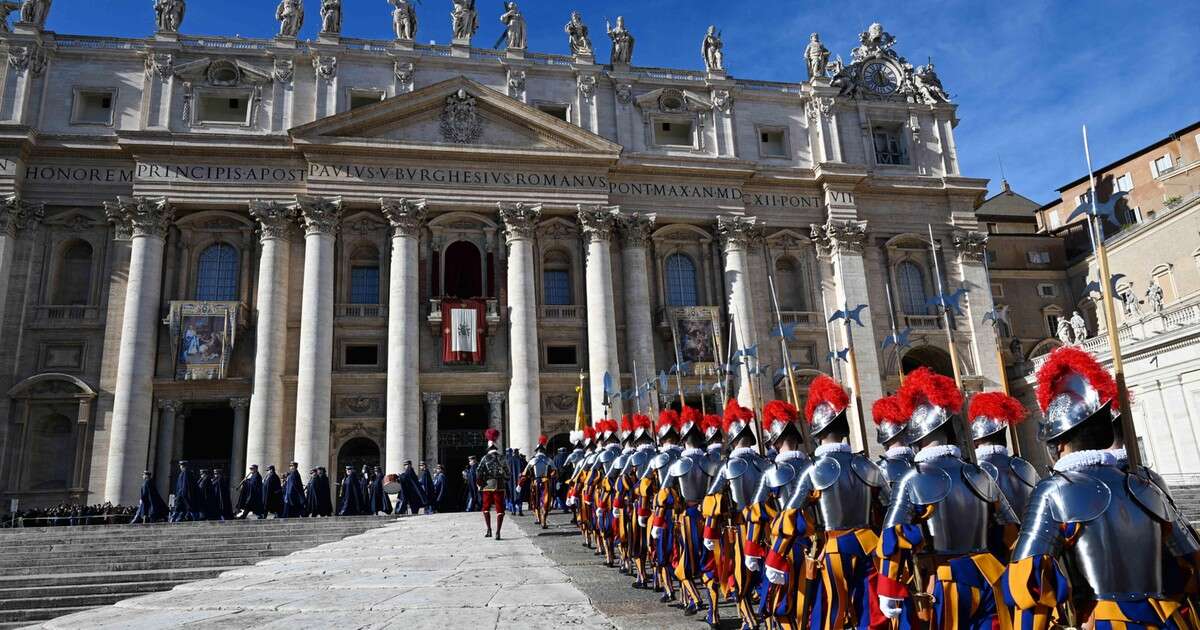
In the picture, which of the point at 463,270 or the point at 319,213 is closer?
the point at 319,213

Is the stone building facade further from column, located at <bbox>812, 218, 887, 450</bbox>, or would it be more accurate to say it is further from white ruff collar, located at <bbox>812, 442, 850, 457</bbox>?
white ruff collar, located at <bbox>812, 442, 850, 457</bbox>

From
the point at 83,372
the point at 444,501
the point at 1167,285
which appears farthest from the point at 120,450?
the point at 1167,285

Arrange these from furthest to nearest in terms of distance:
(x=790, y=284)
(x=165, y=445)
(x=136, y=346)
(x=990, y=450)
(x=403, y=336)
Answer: (x=790, y=284), (x=403, y=336), (x=165, y=445), (x=136, y=346), (x=990, y=450)

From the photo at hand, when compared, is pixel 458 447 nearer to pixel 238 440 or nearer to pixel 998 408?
pixel 238 440

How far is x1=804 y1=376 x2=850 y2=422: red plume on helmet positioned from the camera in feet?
22.3

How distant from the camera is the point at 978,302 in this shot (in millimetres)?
34031

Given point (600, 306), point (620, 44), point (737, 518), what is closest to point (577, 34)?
point (620, 44)


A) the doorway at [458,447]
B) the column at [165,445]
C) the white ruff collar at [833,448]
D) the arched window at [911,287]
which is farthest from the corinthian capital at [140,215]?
the arched window at [911,287]

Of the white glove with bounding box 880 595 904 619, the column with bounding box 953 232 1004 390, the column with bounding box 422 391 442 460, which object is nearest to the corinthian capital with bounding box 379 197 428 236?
the column with bounding box 422 391 442 460

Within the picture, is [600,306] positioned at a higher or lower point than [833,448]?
higher

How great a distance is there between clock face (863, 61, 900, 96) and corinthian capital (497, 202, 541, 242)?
1797cm

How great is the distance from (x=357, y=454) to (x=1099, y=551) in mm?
27387

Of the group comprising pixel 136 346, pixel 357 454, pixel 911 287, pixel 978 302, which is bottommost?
pixel 357 454

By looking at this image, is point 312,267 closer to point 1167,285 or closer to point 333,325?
point 333,325
